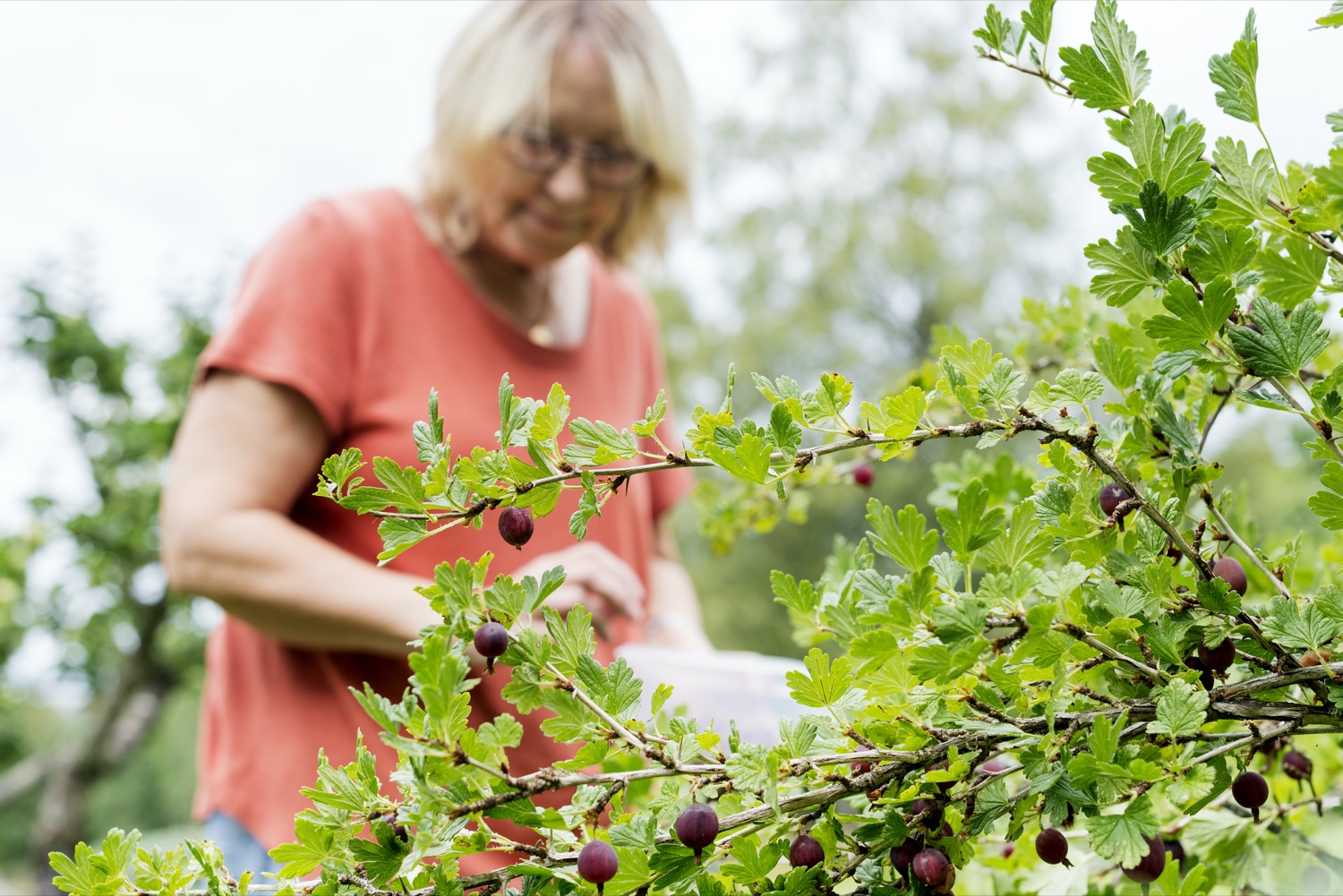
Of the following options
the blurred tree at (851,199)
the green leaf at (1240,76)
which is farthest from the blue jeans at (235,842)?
the blurred tree at (851,199)

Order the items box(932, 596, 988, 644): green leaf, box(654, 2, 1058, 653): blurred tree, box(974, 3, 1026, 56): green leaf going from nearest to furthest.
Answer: box(932, 596, 988, 644): green leaf
box(974, 3, 1026, 56): green leaf
box(654, 2, 1058, 653): blurred tree

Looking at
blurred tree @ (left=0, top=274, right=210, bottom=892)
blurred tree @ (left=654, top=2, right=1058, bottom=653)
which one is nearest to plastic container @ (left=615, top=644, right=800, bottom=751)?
blurred tree @ (left=0, top=274, right=210, bottom=892)

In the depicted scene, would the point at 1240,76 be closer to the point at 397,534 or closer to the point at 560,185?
the point at 397,534

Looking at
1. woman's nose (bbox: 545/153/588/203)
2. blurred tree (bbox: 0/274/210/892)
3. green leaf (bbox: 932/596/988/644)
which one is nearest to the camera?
green leaf (bbox: 932/596/988/644)

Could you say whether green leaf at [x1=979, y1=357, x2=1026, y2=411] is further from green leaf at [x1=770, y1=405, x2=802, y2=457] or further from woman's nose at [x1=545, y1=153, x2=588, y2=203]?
woman's nose at [x1=545, y1=153, x2=588, y2=203]

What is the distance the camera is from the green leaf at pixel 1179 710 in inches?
20.0

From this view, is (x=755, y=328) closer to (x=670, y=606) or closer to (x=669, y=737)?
(x=670, y=606)

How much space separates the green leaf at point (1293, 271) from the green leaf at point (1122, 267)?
0.31 feet

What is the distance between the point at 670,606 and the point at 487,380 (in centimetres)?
57

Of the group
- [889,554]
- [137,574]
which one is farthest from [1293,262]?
[137,574]

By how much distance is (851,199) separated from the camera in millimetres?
15359

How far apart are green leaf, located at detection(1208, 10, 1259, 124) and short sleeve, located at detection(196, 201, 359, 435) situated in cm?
113

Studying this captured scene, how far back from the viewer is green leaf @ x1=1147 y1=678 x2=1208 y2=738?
0.51 metres

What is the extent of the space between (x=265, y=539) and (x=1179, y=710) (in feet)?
3.50
